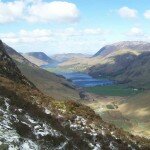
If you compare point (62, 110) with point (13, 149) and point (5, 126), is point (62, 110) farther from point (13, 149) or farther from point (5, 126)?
point (13, 149)

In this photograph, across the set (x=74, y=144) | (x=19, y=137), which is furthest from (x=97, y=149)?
(x=19, y=137)

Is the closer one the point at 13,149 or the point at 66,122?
the point at 13,149

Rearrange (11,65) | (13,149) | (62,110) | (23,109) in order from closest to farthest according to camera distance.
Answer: (13,149) < (23,109) < (62,110) < (11,65)

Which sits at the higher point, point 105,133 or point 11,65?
point 11,65

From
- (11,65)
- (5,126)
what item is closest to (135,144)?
(5,126)

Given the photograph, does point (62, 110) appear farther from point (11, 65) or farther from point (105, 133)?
point (11, 65)

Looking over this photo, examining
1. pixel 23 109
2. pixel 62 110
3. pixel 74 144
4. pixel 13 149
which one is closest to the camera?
pixel 13 149

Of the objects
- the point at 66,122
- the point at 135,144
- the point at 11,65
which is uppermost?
the point at 11,65
